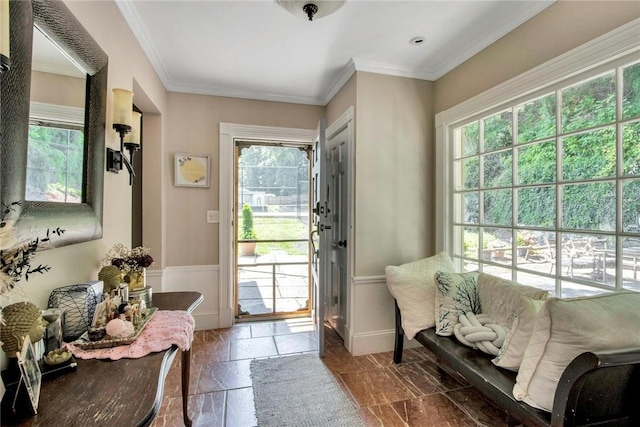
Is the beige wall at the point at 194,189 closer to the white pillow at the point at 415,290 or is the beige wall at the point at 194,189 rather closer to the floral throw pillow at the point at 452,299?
the white pillow at the point at 415,290

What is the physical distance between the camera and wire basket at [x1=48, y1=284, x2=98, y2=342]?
1.08m

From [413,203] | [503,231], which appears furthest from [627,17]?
[413,203]

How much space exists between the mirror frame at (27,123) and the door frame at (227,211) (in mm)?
1661

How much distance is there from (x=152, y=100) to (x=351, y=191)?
5.94 feet

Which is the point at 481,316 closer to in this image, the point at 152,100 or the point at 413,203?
the point at 413,203

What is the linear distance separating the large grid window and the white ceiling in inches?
23.8

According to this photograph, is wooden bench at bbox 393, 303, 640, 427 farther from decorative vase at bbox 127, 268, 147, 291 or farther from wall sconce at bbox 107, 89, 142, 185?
wall sconce at bbox 107, 89, 142, 185

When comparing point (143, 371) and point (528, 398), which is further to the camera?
point (528, 398)

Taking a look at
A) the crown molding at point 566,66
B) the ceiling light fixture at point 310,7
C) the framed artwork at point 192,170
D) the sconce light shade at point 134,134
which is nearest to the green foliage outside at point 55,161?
the sconce light shade at point 134,134

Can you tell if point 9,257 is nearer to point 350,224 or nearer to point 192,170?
point 350,224

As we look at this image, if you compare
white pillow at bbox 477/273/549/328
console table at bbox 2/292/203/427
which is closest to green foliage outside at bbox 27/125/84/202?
console table at bbox 2/292/203/427

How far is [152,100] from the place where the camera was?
2.44 meters

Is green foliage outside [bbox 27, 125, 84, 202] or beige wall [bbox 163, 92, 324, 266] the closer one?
green foliage outside [bbox 27, 125, 84, 202]

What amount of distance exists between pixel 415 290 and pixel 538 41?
1.77 m
